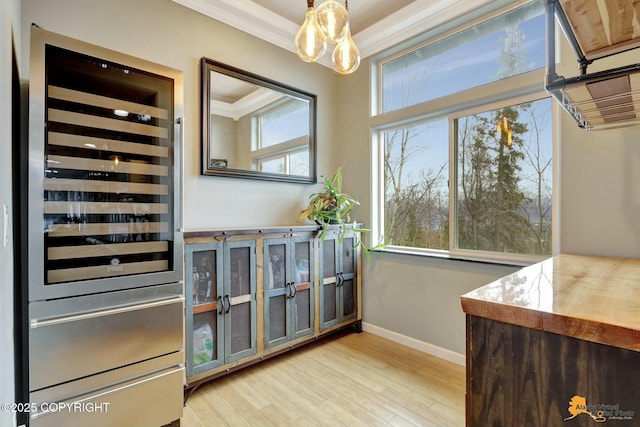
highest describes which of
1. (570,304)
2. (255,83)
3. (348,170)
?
(255,83)

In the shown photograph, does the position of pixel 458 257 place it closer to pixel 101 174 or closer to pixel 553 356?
pixel 553 356

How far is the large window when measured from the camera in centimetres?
220

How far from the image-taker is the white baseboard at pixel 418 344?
2.46 metres

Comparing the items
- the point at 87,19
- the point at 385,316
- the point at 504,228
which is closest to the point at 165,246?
the point at 87,19

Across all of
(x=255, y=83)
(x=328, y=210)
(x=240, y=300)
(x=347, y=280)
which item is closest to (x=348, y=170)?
(x=328, y=210)

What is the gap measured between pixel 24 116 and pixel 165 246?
0.87 meters

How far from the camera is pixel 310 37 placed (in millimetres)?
1587

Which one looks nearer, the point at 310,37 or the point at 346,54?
the point at 310,37

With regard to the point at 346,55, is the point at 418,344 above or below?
below

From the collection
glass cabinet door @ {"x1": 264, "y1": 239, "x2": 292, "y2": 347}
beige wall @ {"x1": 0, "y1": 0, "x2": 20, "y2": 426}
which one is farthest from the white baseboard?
beige wall @ {"x1": 0, "y1": 0, "x2": 20, "y2": 426}

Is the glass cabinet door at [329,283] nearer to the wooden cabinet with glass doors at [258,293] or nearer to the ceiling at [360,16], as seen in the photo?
the wooden cabinet with glass doors at [258,293]

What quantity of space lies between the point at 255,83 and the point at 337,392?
2588 mm

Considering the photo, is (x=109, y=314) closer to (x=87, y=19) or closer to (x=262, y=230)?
(x=262, y=230)

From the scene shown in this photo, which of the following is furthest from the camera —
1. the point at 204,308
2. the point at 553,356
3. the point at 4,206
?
the point at 204,308
